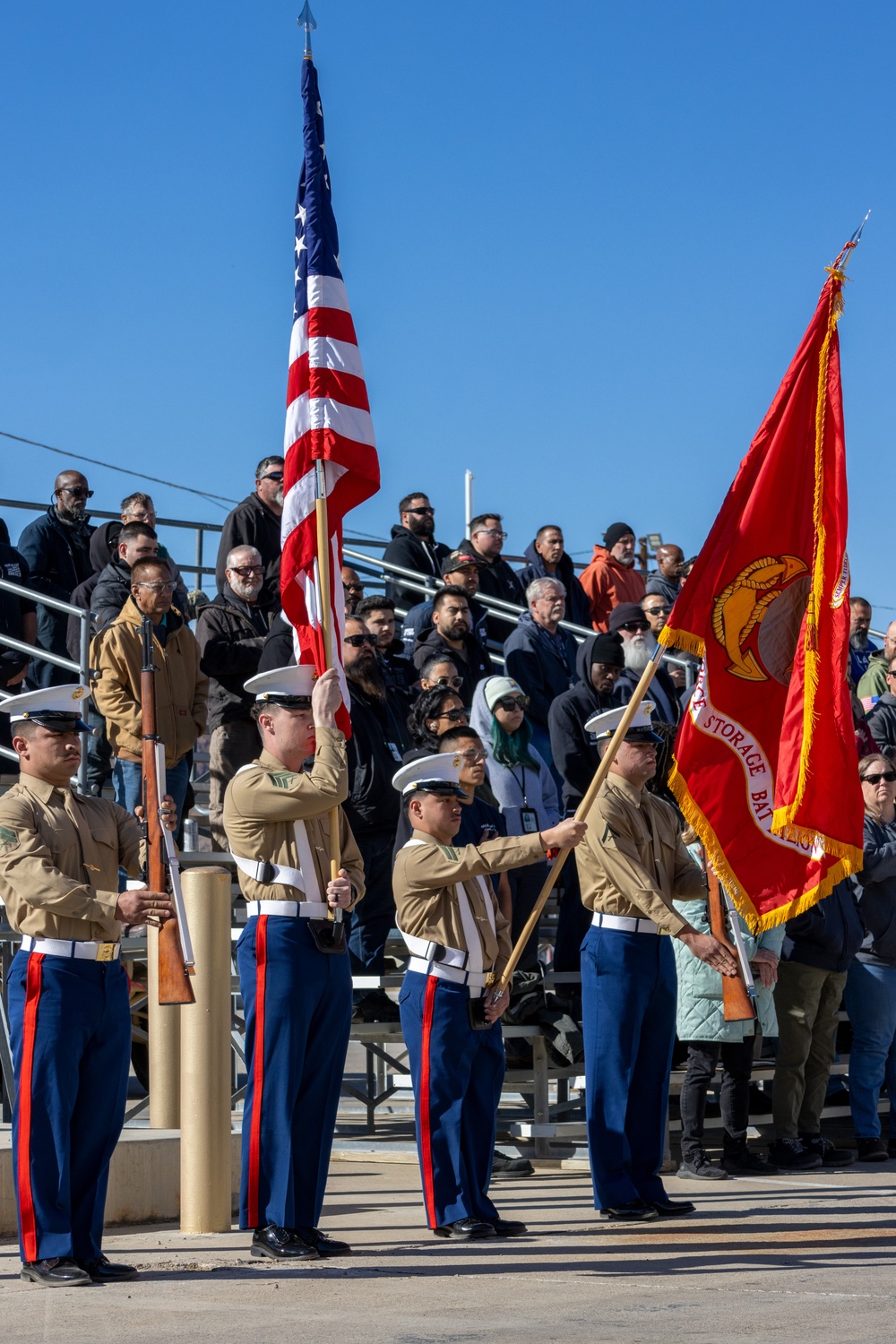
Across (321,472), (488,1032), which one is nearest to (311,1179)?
(488,1032)

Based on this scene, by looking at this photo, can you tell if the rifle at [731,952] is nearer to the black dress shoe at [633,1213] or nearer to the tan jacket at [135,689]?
the black dress shoe at [633,1213]

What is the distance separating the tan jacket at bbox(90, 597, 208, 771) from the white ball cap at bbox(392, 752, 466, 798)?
250cm

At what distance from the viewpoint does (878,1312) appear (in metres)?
5.74

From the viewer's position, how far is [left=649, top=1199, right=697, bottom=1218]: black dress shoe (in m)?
8.02

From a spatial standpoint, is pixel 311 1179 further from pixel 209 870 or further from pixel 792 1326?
pixel 792 1326

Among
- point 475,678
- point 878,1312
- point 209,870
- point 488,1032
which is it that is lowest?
point 878,1312

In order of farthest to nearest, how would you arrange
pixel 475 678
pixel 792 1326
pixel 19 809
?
pixel 475 678 → pixel 19 809 → pixel 792 1326

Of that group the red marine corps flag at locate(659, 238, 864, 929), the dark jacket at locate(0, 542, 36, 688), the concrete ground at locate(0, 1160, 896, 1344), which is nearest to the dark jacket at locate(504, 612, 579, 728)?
the dark jacket at locate(0, 542, 36, 688)

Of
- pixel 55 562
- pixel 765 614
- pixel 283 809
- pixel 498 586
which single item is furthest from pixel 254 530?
pixel 283 809

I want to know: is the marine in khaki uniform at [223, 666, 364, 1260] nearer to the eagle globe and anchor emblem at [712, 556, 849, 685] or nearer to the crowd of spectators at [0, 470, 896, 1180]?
the crowd of spectators at [0, 470, 896, 1180]

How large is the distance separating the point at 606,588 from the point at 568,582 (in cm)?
80

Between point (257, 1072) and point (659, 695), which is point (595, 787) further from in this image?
point (659, 695)

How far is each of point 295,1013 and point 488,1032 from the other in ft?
3.83

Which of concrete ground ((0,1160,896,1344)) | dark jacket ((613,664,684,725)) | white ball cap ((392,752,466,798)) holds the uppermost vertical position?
Result: dark jacket ((613,664,684,725))
